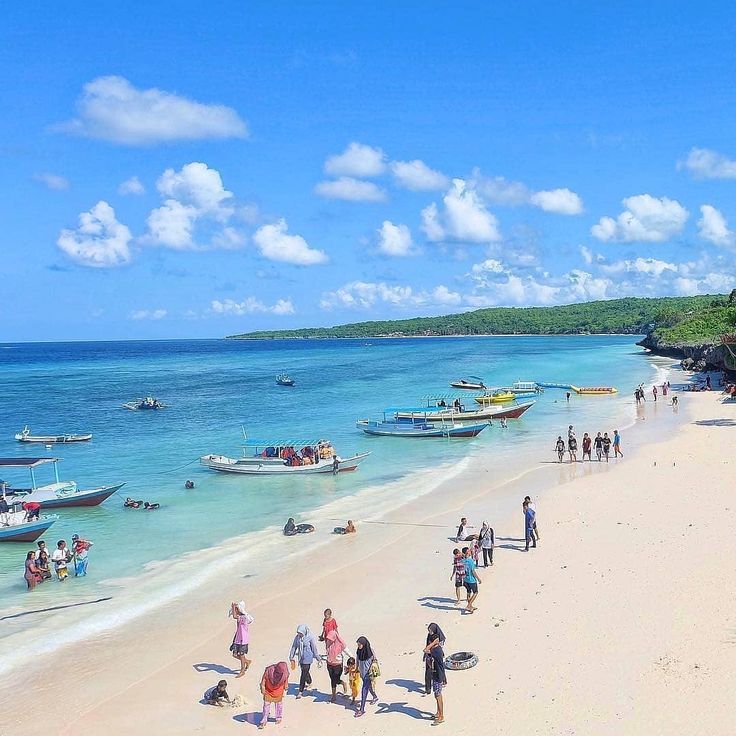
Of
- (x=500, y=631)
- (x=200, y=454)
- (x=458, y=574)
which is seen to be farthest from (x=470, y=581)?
(x=200, y=454)

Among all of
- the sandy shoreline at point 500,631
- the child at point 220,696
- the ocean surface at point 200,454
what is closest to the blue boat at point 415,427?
the ocean surface at point 200,454

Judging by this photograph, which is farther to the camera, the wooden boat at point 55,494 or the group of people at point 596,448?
the group of people at point 596,448

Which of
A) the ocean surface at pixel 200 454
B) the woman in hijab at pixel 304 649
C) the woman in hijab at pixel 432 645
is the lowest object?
the ocean surface at pixel 200 454

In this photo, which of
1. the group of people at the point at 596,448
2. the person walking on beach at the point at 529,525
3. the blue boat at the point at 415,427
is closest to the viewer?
the person walking on beach at the point at 529,525

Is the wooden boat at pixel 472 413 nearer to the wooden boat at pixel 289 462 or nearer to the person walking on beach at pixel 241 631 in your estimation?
the wooden boat at pixel 289 462

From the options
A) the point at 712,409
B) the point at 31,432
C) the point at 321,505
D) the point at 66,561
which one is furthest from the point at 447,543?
the point at 31,432

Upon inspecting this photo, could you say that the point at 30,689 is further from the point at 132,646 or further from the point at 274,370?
the point at 274,370
